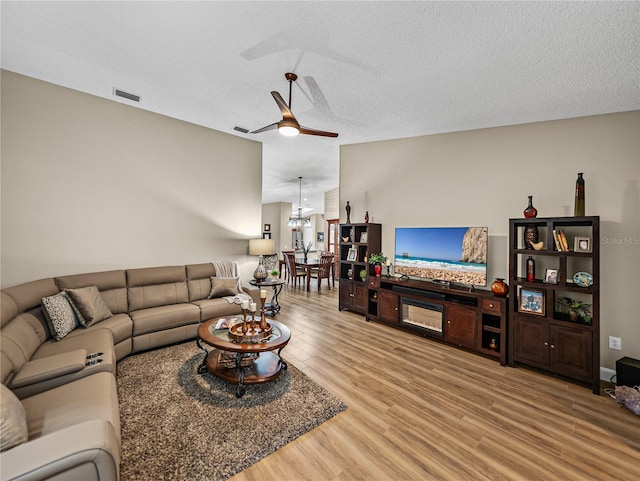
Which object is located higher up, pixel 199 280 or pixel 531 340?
pixel 199 280

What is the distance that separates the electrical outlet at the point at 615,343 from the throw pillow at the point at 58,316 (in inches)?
213

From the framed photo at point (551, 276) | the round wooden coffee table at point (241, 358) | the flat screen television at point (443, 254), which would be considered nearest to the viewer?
the round wooden coffee table at point (241, 358)

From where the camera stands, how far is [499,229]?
3.48 m

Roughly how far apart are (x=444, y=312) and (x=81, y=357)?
3770 millimetres

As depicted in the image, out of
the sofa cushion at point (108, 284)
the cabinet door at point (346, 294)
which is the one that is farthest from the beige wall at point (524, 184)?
the sofa cushion at point (108, 284)

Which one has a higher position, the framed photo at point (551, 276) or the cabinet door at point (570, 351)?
the framed photo at point (551, 276)

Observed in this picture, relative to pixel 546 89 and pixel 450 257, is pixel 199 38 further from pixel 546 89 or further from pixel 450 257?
pixel 450 257

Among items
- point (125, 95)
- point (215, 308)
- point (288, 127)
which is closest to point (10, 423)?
point (215, 308)

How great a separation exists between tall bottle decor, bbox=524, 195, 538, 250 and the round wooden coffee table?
2.77 meters

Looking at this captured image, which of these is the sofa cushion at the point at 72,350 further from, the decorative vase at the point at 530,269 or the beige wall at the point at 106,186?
the decorative vase at the point at 530,269

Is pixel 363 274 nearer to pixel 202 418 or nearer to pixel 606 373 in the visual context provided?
pixel 606 373

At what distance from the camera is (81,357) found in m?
2.08

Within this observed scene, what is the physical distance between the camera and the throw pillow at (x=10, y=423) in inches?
46.1

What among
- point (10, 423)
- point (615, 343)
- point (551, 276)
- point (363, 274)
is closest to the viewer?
point (10, 423)
